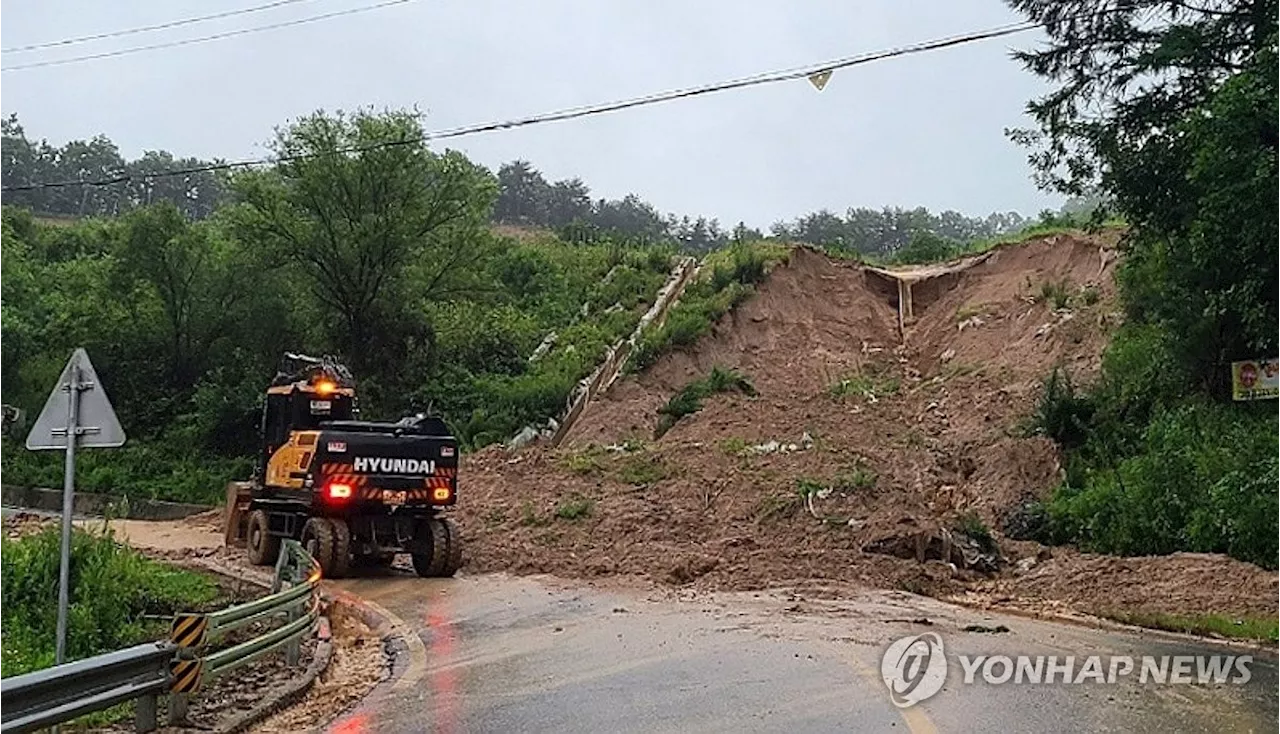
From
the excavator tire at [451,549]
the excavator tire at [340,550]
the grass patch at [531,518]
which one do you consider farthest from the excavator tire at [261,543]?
the grass patch at [531,518]

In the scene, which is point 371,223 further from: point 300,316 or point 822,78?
point 822,78

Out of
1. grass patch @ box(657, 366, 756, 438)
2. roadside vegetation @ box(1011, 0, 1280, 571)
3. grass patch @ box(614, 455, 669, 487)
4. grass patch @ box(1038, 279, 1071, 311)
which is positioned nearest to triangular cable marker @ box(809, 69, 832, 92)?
roadside vegetation @ box(1011, 0, 1280, 571)

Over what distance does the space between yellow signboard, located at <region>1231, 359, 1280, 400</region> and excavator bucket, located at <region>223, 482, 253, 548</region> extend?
18.1m

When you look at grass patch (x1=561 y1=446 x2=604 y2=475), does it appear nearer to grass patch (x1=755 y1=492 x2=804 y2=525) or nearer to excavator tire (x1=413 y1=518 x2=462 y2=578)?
grass patch (x1=755 y1=492 x2=804 y2=525)

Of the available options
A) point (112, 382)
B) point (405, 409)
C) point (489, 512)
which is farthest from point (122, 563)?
point (112, 382)

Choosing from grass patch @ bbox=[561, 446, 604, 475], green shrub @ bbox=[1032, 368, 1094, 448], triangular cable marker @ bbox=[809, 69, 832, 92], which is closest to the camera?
triangular cable marker @ bbox=[809, 69, 832, 92]

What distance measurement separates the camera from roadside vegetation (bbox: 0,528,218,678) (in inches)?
497

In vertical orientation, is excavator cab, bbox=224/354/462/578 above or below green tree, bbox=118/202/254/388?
below

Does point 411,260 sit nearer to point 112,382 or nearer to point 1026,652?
point 112,382

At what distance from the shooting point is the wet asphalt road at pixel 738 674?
8.24 metres

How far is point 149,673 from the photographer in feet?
26.1

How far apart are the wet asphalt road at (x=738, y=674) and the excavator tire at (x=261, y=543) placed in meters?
5.14

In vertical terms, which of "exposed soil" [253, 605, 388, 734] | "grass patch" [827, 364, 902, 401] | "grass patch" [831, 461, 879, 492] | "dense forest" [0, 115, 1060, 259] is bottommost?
"exposed soil" [253, 605, 388, 734]

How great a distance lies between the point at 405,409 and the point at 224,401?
586 cm
